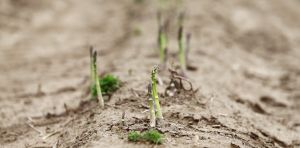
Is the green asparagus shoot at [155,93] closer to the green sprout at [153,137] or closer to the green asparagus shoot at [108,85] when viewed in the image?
the green sprout at [153,137]

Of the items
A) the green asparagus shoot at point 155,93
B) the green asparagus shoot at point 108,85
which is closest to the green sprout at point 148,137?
the green asparagus shoot at point 155,93

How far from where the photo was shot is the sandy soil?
184 inches

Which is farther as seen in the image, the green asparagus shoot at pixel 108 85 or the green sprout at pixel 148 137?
the green asparagus shoot at pixel 108 85

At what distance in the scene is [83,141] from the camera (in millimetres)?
4262

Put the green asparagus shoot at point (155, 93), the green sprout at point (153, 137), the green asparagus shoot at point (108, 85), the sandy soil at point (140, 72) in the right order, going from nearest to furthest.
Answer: the green sprout at point (153, 137) → the green asparagus shoot at point (155, 93) → the sandy soil at point (140, 72) → the green asparagus shoot at point (108, 85)

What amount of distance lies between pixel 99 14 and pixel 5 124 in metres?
4.73

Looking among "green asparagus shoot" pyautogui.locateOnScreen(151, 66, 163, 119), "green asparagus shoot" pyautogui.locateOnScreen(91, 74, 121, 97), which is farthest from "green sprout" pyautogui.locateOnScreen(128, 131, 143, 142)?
"green asparagus shoot" pyautogui.locateOnScreen(91, 74, 121, 97)

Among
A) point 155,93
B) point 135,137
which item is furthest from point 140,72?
point 135,137

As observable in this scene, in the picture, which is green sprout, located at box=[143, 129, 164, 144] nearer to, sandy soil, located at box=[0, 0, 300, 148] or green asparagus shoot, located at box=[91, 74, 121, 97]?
sandy soil, located at box=[0, 0, 300, 148]

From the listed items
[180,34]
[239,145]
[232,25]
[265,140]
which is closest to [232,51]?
[232,25]

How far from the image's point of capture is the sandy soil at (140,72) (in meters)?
4.67

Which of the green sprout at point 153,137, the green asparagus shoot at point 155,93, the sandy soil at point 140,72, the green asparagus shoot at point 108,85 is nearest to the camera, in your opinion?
the green sprout at point 153,137

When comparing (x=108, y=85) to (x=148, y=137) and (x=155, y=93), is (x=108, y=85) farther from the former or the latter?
(x=148, y=137)

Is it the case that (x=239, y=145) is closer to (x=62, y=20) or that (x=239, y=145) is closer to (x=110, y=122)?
(x=110, y=122)
